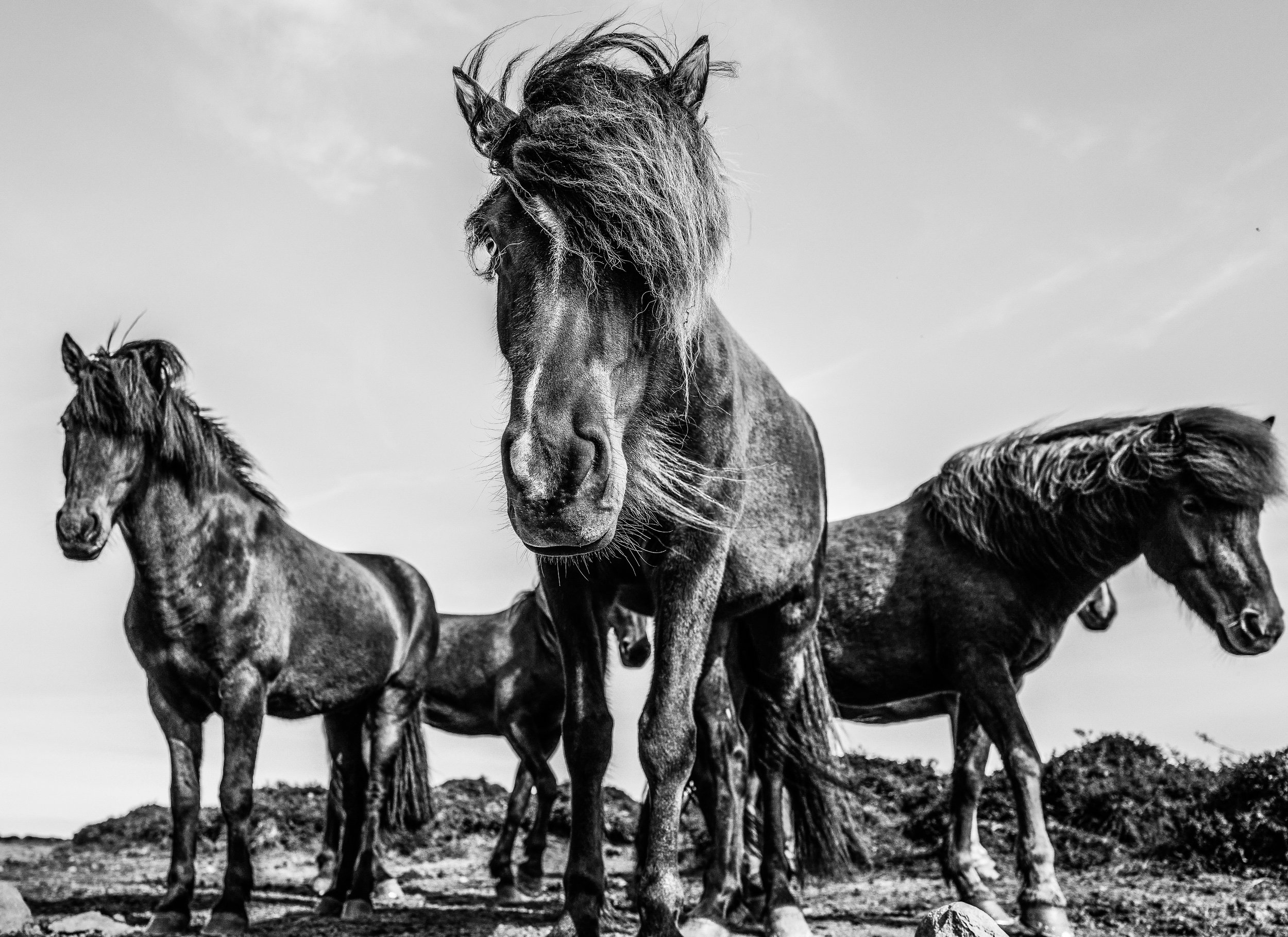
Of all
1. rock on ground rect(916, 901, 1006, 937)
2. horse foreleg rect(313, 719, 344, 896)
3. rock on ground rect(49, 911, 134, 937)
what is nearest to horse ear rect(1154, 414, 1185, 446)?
rock on ground rect(916, 901, 1006, 937)

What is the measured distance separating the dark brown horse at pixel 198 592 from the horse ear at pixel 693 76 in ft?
14.9

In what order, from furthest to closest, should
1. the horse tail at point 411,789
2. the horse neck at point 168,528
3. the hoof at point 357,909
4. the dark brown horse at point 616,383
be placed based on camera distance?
the horse tail at point 411,789
the hoof at point 357,909
the horse neck at point 168,528
the dark brown horse at point 616,383

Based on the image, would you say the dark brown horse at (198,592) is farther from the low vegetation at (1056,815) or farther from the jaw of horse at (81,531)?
the low vegetation at (1056,815)

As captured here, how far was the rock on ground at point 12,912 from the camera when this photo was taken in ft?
18.0

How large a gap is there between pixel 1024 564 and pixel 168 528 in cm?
524

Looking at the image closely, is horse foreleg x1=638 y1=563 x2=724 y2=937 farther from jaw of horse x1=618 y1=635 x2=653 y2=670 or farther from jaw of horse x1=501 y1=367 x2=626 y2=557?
jaw of horse x1=618 y1=635 x2=653 y2=670

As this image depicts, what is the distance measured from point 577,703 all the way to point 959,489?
4.73 metres

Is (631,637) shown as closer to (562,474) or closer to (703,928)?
(703,928)

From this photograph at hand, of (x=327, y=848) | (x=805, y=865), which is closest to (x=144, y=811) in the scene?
(x=327, y=848)

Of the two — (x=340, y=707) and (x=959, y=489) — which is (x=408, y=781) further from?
(x=959, y=489)

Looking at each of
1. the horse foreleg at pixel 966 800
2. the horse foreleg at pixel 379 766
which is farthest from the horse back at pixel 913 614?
the horse foreleg at pixel 379 766

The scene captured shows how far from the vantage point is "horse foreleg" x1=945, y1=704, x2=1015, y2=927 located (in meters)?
7.12

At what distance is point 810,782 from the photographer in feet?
18.7

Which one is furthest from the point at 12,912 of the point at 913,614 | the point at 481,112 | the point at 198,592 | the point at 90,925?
the point at 913,614
